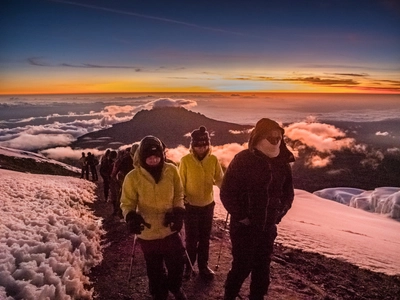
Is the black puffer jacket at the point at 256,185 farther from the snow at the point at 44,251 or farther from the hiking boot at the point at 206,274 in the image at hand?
the snow at the point at 44,251

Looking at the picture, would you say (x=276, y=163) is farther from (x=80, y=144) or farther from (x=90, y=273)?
(x=80, y=144)

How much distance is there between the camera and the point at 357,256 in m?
7.50

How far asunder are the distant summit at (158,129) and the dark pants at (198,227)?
73.5 meters

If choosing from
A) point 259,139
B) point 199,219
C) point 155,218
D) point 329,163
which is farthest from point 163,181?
point 329,163

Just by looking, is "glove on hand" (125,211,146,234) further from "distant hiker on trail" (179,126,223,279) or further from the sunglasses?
the sunglasses

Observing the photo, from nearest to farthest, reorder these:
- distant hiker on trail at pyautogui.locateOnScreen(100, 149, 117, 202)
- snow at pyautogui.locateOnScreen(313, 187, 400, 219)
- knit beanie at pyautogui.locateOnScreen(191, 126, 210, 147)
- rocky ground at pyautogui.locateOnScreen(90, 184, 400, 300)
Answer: knit beanie at pyautogui.locateOnScreen(191, 126, 210, 147)
rocky ground at pyautogui.locateOnScreen(90, 184, 400, 300)
distant hiker on trail at pyautogui.locateOnScreen(100, 149, 117, 202)
snow at pyautogui.locateOnScreen(313, 187, 400, 219)

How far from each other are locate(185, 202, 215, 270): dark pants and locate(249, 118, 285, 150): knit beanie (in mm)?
1510

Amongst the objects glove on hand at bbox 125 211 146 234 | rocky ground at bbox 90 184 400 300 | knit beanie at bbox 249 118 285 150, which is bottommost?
rocky ground at bbox 90 184 400 300

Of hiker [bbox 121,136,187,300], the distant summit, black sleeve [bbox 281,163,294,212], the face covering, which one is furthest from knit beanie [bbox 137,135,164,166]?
the distant summit

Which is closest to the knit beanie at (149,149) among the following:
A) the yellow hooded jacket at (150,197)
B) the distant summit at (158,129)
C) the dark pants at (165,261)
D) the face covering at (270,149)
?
the yellow hooded jacket at (150,197)

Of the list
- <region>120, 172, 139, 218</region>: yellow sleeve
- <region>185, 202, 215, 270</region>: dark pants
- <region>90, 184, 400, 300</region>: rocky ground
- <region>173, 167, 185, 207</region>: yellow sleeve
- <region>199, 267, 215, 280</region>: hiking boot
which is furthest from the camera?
<region>199, 267, 215, 280</region>: hiking boot

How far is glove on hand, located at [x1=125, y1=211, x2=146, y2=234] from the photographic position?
3.36m

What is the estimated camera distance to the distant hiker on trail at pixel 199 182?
4.57 metres

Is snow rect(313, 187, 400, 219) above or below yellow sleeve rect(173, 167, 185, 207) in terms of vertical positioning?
below
